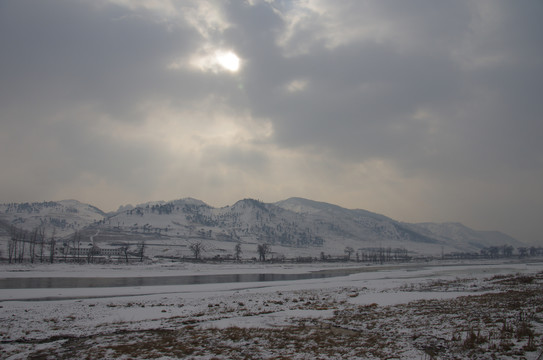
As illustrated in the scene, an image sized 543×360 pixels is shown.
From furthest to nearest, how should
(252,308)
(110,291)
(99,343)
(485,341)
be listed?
A: 1. (110,291)
2. (252,308)
3. (99,343)
4. (485,341)

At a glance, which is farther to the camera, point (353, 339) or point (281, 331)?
point (281, 331)

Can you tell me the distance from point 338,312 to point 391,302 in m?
7.11

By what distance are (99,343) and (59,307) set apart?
15841 millimetres

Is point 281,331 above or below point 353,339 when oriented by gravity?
below

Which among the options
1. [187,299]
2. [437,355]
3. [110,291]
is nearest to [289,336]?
[437,355]

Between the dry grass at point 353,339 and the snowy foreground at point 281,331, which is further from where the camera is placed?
the snowy foreground at point 281,331

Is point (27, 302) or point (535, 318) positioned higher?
point (535, 318)

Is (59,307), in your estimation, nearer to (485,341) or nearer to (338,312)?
(338,312)

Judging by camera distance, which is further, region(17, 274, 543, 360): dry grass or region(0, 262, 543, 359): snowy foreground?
region(0, 262, 543, 359): snowy foreground

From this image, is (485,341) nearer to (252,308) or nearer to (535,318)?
(535,318)

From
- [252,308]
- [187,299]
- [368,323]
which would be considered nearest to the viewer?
[368,323]

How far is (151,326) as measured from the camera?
21797 millimetres

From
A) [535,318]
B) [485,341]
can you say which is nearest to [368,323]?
[485,341]

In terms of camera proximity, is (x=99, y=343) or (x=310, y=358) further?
(x=99, y=343)
